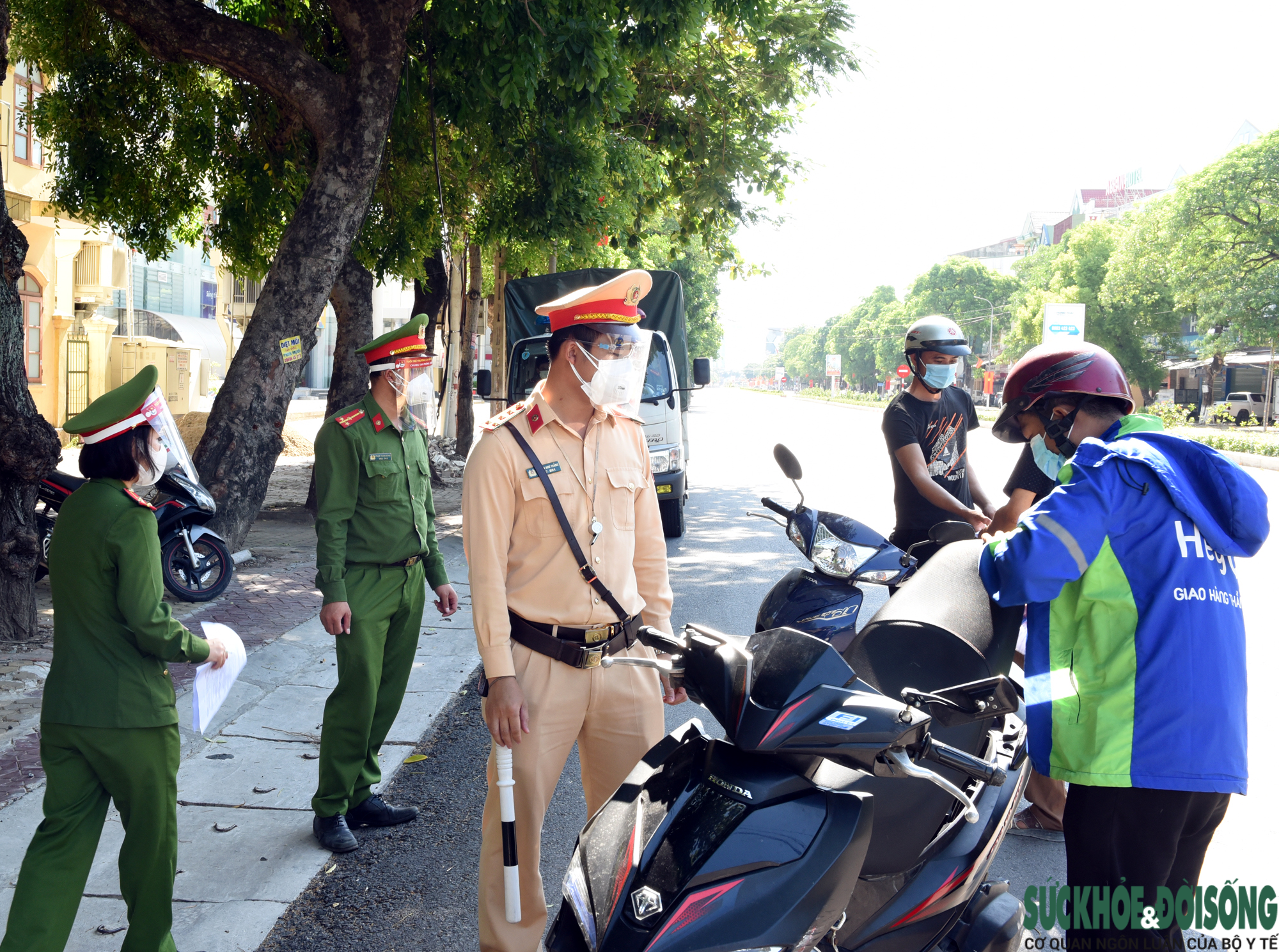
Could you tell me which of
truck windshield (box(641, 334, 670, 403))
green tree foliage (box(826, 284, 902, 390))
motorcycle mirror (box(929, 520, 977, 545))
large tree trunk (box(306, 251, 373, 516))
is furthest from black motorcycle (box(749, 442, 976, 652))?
green tree foliage (box(826, 284, 902, 390))

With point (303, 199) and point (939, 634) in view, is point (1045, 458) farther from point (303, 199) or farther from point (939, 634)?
point (303, 199)

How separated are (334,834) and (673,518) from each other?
8082 millimetres

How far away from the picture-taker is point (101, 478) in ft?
8.89

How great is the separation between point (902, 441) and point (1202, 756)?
2478 millimetres

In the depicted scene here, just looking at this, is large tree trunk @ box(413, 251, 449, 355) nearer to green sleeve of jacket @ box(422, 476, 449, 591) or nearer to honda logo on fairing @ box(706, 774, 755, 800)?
green sleeve of jacket @ box(422, 476, 449, 591)

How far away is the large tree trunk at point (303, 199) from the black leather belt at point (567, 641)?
6.41 m

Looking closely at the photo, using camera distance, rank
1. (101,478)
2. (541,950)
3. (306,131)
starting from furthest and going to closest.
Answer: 1. (306,131)
2. (101,478)
3. (541,950)

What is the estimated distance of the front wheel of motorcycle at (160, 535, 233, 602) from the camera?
305 inches

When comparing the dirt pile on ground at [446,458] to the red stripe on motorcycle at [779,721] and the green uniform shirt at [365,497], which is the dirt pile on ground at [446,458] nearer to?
the green uniform shirt at [365,497]

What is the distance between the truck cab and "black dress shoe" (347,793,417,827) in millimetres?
6942

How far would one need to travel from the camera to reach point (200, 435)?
1836 centimetres

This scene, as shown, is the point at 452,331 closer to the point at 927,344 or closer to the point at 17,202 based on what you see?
the point at 17,202

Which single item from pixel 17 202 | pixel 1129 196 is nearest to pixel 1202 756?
pixel 17 202

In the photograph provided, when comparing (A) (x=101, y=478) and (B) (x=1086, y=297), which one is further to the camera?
(B) (x=1086, y=297)
